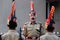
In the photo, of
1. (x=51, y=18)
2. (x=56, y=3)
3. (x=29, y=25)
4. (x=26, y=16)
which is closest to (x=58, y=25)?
(x=56, y=3)

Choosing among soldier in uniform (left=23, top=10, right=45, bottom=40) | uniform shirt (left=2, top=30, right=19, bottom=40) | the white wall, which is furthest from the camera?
the white wall

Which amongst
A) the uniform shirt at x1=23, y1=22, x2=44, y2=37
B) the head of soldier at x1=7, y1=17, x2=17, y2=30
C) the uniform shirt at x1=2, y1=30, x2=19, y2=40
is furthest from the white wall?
the uniform shirt at x1=2, y1=30, x2=19, y2=40

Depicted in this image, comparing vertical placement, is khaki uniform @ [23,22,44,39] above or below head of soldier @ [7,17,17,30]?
below

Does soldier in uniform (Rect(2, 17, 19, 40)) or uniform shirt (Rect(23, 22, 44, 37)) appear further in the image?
uniform shirt (Rect(23, 22, 44, 37))

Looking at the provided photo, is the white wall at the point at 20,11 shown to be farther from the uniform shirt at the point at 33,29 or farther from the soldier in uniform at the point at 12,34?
the soldier in uniform at the point at 12,34

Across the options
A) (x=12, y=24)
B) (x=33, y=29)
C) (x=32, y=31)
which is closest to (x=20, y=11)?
(x=33, y=29)

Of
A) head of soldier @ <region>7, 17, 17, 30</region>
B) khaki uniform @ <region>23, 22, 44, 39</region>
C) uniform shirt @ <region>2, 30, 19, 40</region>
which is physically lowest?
khaki uniform @ <region>23, 22, 44, 39</region>

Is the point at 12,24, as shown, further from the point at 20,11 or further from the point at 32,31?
the point at 20,11

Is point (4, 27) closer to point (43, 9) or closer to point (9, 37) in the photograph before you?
point (43, 9)

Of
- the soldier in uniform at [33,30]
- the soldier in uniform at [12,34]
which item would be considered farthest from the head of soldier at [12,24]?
the soldier in uniform at [33,30]

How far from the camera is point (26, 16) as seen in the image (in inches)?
602

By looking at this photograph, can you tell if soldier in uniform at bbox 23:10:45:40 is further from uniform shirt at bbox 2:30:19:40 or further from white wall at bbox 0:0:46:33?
white wall at bbox 0:0:46:33

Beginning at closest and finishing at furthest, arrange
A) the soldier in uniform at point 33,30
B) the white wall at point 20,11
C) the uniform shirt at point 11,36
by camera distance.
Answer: the uniform shirt at point 11,36, the soldier in uniform at point 33,30, the white wall at point 20,11

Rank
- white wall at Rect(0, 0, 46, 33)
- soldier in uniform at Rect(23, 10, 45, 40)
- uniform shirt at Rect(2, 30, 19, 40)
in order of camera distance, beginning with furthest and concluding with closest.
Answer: white wall at Rect(0, 0, 46, 33)
soldier in uniform at Rect(23, 10, 45, 40)
uniform shirt at Rect(2, 30, 19, 40)
